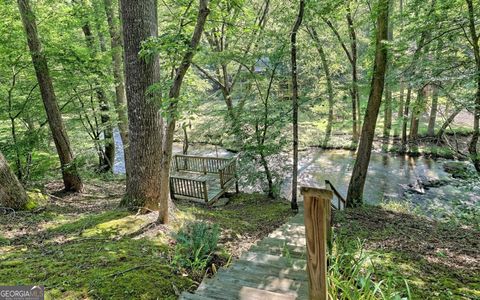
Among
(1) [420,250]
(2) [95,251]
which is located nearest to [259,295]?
(2) [95,251]

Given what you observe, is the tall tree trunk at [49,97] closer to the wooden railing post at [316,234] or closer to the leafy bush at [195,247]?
the leafy bush at [195,247]

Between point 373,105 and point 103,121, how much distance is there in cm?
838

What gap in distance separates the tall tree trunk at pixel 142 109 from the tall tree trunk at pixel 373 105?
477 centimetres

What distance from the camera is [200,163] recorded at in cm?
1002

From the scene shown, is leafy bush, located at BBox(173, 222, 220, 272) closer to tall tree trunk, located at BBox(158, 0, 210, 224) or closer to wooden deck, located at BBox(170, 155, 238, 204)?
tall tree trunk, located at BBox(158, 0, 210, 224)

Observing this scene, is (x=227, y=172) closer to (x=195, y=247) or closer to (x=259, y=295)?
(x=195, y=247)

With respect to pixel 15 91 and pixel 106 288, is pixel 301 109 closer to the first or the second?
pixel 106 288

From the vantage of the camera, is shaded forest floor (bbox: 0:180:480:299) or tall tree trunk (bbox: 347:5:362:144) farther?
tall tree trunk (bbox: 347:5:362:144)

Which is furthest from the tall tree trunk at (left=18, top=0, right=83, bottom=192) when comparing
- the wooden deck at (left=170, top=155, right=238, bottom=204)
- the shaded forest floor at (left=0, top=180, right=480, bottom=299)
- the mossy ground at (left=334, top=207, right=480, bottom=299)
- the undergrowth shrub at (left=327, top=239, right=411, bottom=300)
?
the undergrowth shrub at (left=327, top=239, right=411, bottom=300)

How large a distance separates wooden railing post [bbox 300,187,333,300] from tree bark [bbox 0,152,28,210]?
472cm

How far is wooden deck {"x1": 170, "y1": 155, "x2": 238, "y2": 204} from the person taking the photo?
27.0 ft

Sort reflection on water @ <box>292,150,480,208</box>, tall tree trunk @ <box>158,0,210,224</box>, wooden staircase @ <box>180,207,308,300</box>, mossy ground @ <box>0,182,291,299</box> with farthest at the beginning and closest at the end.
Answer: reflection on water @ <box>292,150,480,208</box>, tall tree trunk @ <box>158,0,210,224</box>, mossy ground @ <box>0,182,291,299</box>, wooden staircase @ <box>180,207,308,300</box>

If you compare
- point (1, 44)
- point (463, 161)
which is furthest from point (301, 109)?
point (463, 161)

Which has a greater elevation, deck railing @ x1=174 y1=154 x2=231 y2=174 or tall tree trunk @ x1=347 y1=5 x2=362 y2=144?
tall tree trunk @ x1=347 y1=5 x2=362 y2=144
